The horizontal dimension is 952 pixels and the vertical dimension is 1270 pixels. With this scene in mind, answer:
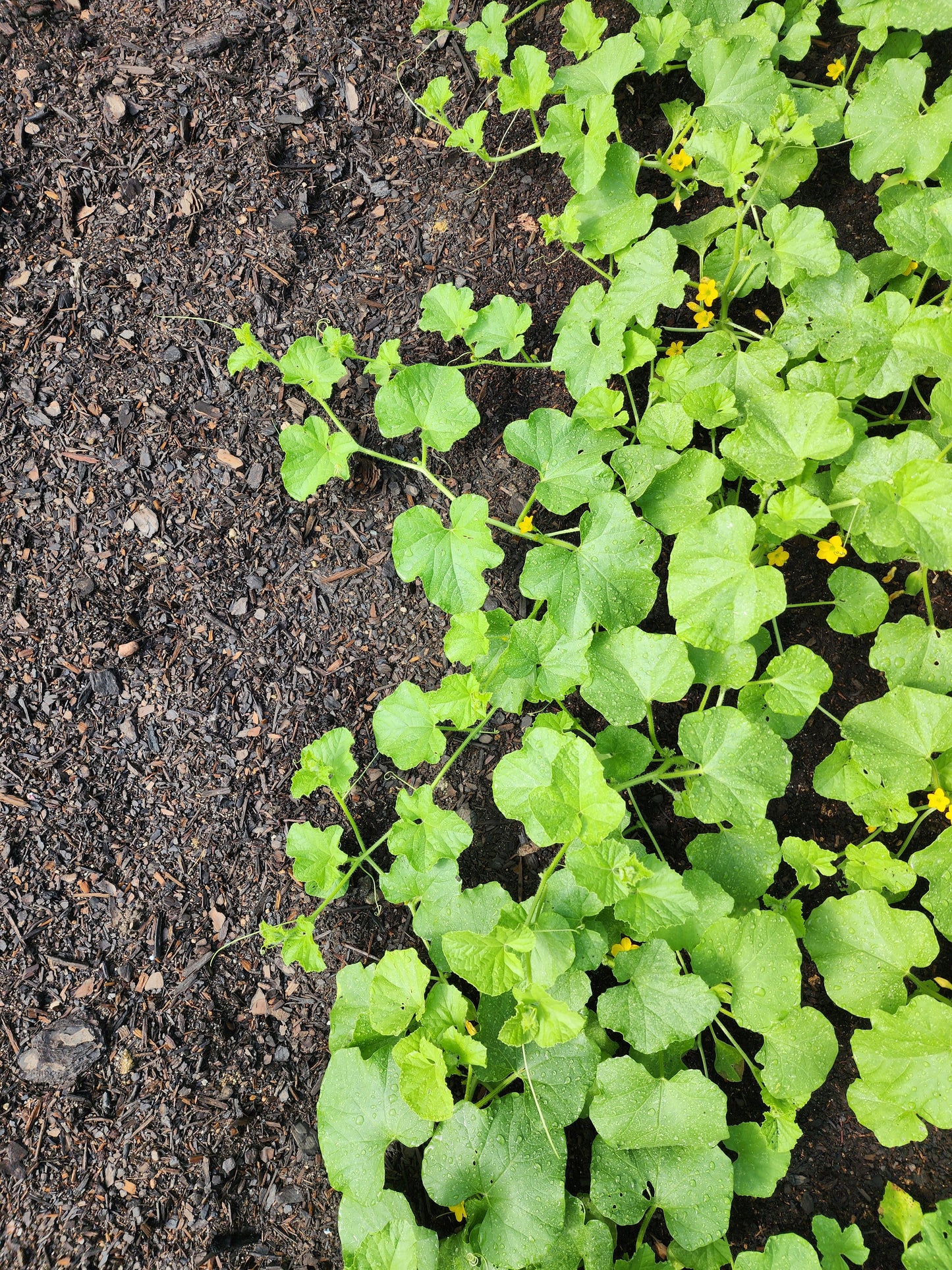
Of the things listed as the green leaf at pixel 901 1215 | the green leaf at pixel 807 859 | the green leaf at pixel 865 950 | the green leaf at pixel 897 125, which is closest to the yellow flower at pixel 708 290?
the green leaf at pixel 897 125

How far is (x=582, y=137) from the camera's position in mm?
2139

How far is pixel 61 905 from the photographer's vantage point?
208 cm

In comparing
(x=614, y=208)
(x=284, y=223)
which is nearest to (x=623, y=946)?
(x=614, y=208)

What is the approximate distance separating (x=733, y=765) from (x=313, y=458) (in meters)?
1.29

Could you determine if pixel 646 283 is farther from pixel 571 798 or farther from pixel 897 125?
pixel 571 798

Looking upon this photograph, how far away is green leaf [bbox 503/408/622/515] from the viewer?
1976 mm

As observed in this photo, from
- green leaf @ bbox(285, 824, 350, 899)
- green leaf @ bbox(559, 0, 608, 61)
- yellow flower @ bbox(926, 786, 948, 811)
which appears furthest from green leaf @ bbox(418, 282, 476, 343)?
yellow flower @ bbox(926, 786, 948, 811)

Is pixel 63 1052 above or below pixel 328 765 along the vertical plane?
below

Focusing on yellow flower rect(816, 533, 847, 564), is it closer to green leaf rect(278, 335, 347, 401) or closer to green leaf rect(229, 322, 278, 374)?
green leaf rect(278, 335, 347, 401)

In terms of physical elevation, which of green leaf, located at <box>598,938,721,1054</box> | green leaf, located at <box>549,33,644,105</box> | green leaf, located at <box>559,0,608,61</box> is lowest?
green leaf, located at <box>598,938,721,1054</box>

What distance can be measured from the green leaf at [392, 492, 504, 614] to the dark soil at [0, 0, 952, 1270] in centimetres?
40

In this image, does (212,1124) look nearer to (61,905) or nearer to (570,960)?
(61,905)

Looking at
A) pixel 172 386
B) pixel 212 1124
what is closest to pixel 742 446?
pixel 172 386

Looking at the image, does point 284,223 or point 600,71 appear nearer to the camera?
point 600,71
